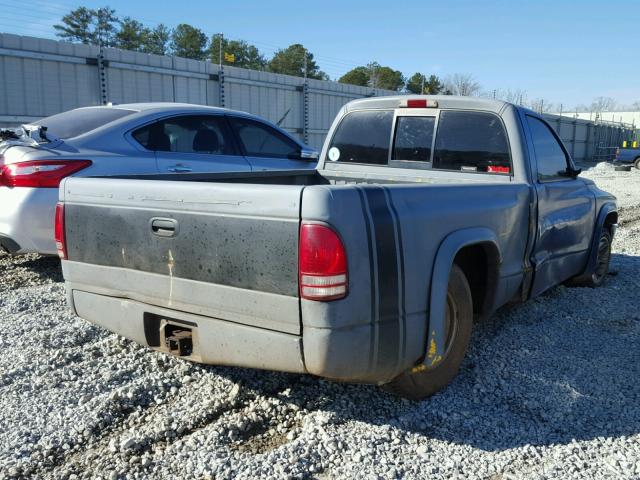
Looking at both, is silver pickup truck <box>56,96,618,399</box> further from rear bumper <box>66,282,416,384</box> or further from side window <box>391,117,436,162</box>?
side window <box>391,117,436,162</box>

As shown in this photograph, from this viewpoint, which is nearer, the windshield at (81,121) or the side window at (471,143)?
the side window at (471,143)

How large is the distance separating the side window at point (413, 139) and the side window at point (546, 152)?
2.55ft

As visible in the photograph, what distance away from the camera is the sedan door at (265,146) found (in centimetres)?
658

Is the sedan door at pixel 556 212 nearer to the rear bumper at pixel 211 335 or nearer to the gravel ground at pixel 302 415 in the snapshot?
the gravel ground at pixel 302 415

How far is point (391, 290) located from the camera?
9.14ft

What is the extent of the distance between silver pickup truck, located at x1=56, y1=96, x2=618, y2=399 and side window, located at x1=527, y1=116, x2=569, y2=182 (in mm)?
302

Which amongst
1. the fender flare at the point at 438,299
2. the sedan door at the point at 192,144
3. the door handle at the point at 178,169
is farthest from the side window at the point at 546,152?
the door handle at the point at 178,169

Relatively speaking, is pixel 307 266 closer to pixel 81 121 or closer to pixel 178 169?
pixel 178 169

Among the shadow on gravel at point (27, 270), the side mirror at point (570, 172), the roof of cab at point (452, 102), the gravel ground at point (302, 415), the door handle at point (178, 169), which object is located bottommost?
the gravel ground at point (302, 415)

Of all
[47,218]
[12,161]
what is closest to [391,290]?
[47,218]

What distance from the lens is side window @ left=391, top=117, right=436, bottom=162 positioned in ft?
15.4

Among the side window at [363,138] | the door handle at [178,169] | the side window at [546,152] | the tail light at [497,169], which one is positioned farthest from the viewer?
the door handle at [178,169]

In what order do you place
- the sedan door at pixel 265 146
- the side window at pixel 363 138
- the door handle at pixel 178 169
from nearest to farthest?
the side window at pixel 363 138 < the door handle at pixel 178 169 < the sedan door at pixel 265 146

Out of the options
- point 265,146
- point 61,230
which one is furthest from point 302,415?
point 265,146
